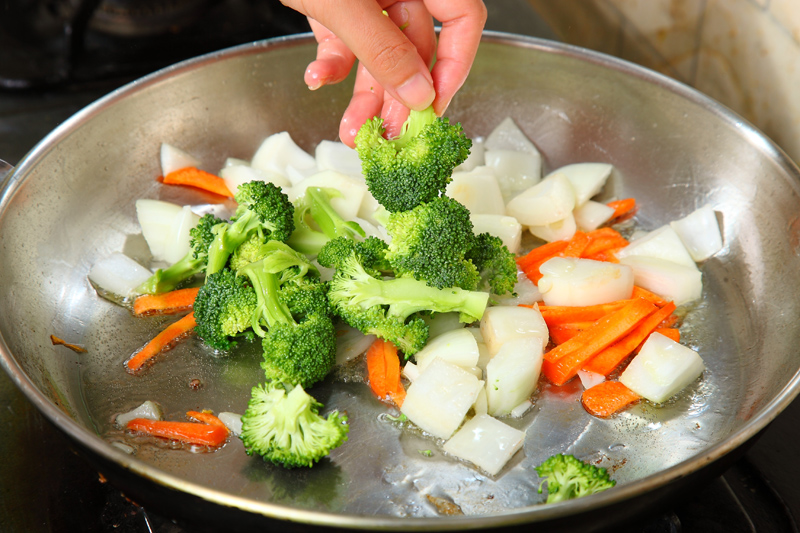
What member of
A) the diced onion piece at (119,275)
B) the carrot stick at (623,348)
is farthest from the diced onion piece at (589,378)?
the diced onion piece at (119,275)

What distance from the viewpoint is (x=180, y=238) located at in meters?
1.64

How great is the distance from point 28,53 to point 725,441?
255 centimetres

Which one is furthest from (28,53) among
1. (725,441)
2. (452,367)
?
(725,441)

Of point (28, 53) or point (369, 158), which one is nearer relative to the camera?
point (369, 158)

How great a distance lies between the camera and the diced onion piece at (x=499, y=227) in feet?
5.25

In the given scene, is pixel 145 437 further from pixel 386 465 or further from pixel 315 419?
pixel 386 465

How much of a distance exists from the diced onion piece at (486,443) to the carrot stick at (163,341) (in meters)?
0.63

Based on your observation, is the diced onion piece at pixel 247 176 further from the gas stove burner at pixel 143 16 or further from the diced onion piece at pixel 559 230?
the gas stove burner at pixel 143 16

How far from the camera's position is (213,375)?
140 centimetres

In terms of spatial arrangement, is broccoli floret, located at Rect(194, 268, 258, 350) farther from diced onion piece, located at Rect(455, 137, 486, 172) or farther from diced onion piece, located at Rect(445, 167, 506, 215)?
diced onion piece, located at Rect(455, 137, 486, 172)

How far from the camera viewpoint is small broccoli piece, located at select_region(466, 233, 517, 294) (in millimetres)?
1461

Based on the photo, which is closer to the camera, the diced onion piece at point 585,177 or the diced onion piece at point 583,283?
the diced onion piece at point 583,283

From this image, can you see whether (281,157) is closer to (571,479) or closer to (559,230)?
(559,230)

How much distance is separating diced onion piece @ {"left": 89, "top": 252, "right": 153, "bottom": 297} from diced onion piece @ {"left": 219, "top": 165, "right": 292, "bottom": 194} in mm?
342
